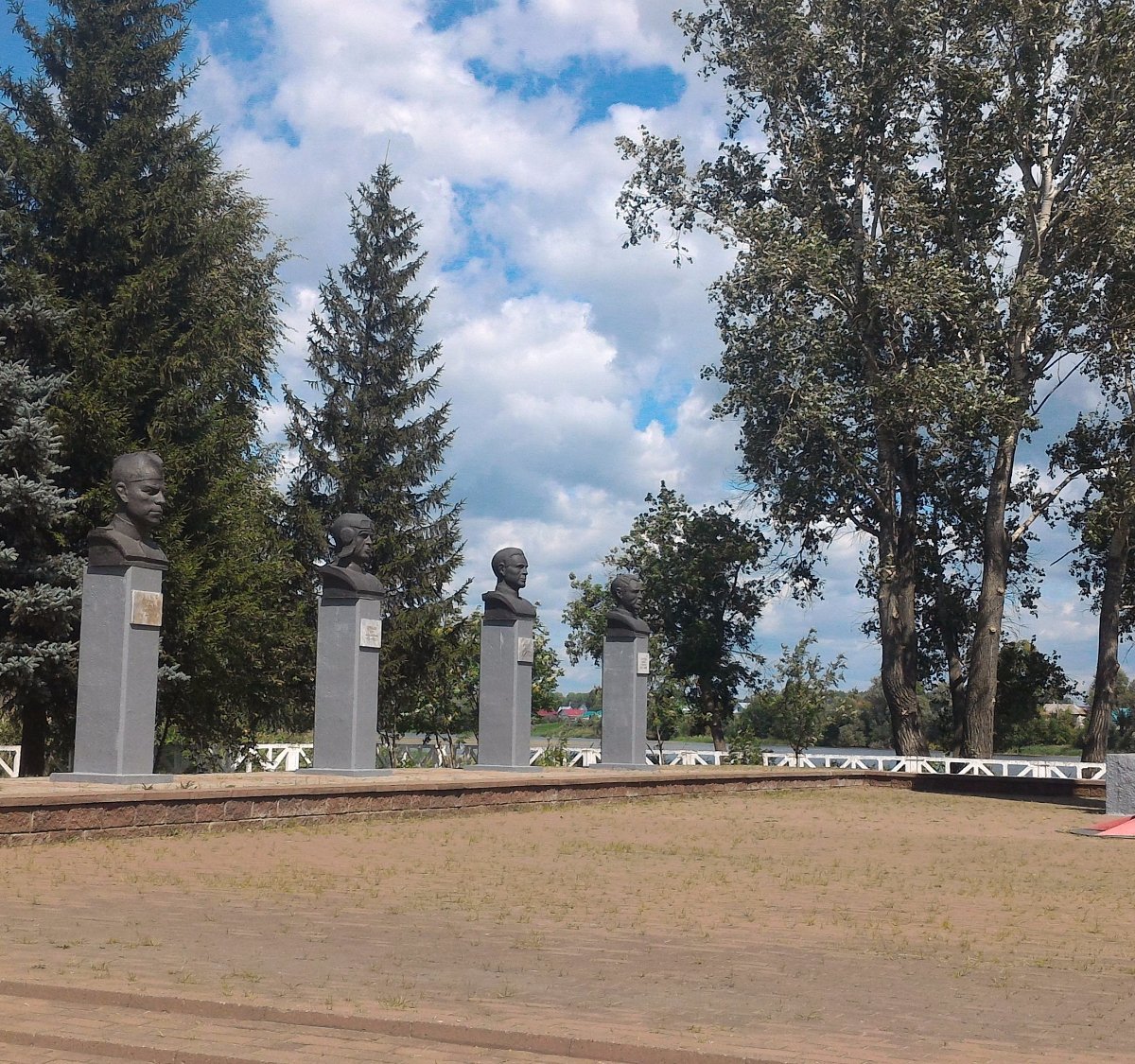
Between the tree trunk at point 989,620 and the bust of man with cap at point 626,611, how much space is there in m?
8.13

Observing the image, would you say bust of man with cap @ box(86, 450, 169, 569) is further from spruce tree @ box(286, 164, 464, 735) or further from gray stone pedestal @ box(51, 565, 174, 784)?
spruce tree @ box(286, 164, 464, 735)

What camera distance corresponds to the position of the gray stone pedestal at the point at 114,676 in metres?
14.5

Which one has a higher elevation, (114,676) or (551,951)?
(114,676)

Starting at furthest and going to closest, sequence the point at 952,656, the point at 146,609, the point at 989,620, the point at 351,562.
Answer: the point at 952,656 → the point at 989,620 → the point at 351,562 → the point at 146,609

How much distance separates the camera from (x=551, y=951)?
23.9ft

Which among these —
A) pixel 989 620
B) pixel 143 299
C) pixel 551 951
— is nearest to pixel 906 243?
pixel 989 620

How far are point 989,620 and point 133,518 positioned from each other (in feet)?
63.8

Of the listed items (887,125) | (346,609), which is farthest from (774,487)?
(346,609)

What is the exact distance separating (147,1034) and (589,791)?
14.0m

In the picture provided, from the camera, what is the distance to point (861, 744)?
2908 inches

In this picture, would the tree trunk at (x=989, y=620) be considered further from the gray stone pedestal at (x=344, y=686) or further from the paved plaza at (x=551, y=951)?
the paved plaza at (x=551, y=951)

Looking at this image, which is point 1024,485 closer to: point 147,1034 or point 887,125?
point 887,125

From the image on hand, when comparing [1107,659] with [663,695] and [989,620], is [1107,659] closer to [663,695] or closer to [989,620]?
[989,620]

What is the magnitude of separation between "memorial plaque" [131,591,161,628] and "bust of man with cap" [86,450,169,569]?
0.31 meters
